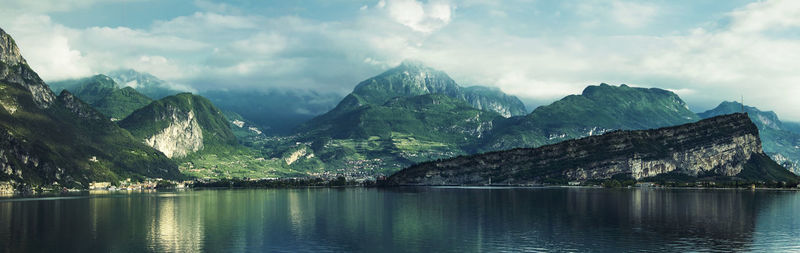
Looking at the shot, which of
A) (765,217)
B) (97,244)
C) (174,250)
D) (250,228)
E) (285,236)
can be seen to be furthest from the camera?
(765,217)

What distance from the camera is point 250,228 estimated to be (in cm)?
14950

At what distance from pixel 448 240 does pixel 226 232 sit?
51.0 m

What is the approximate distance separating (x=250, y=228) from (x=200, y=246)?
31975mm

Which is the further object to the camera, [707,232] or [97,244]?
[707,232]

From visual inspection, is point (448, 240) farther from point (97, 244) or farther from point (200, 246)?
point (97, 244)

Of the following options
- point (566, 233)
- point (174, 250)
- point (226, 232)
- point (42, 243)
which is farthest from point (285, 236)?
point (566, 233)

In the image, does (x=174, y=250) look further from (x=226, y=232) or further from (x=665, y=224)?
(x=665, y=224)

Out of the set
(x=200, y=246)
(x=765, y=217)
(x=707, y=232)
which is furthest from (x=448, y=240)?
(x=765, y=217)

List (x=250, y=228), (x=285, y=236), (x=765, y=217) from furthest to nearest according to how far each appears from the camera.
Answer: (x=765, y=217) < (x=250, y=228) < (x=285, y=236)

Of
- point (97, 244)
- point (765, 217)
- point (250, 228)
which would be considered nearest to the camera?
point (97, 244)

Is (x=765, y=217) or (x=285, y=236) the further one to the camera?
(x=765, y=217)

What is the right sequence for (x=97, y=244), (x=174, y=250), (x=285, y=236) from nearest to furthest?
(x=174, y=250) < (x=97, y=244) < (x=285, y=236)

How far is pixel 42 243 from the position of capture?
12181 cm

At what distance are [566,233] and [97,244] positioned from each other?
9467 cm
